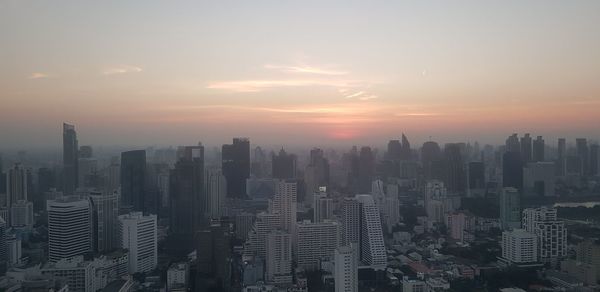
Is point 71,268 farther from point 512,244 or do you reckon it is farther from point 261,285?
point 512,244

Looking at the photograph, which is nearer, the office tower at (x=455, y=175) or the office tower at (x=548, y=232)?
the office tower at (x=548, y=232)

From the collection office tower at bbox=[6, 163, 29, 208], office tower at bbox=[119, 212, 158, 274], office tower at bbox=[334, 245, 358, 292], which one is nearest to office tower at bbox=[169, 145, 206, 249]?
office tower at bbox=[119, 212, 158, 274]

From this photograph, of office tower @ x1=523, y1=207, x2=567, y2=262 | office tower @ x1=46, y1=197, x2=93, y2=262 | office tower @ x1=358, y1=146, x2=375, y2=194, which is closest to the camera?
office tower @ x1=46, y1=197, x2=93, y2=262

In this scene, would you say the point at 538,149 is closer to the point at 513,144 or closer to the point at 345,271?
the point at 513,144

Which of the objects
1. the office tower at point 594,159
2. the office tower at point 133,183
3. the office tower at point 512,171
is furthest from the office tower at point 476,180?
the office tower at point 133,183

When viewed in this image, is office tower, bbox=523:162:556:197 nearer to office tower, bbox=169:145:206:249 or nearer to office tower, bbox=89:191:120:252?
office tower, bbox=169:145:206:249

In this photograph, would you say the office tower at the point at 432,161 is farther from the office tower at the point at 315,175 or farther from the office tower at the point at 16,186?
the office tower at the point at 16,186
